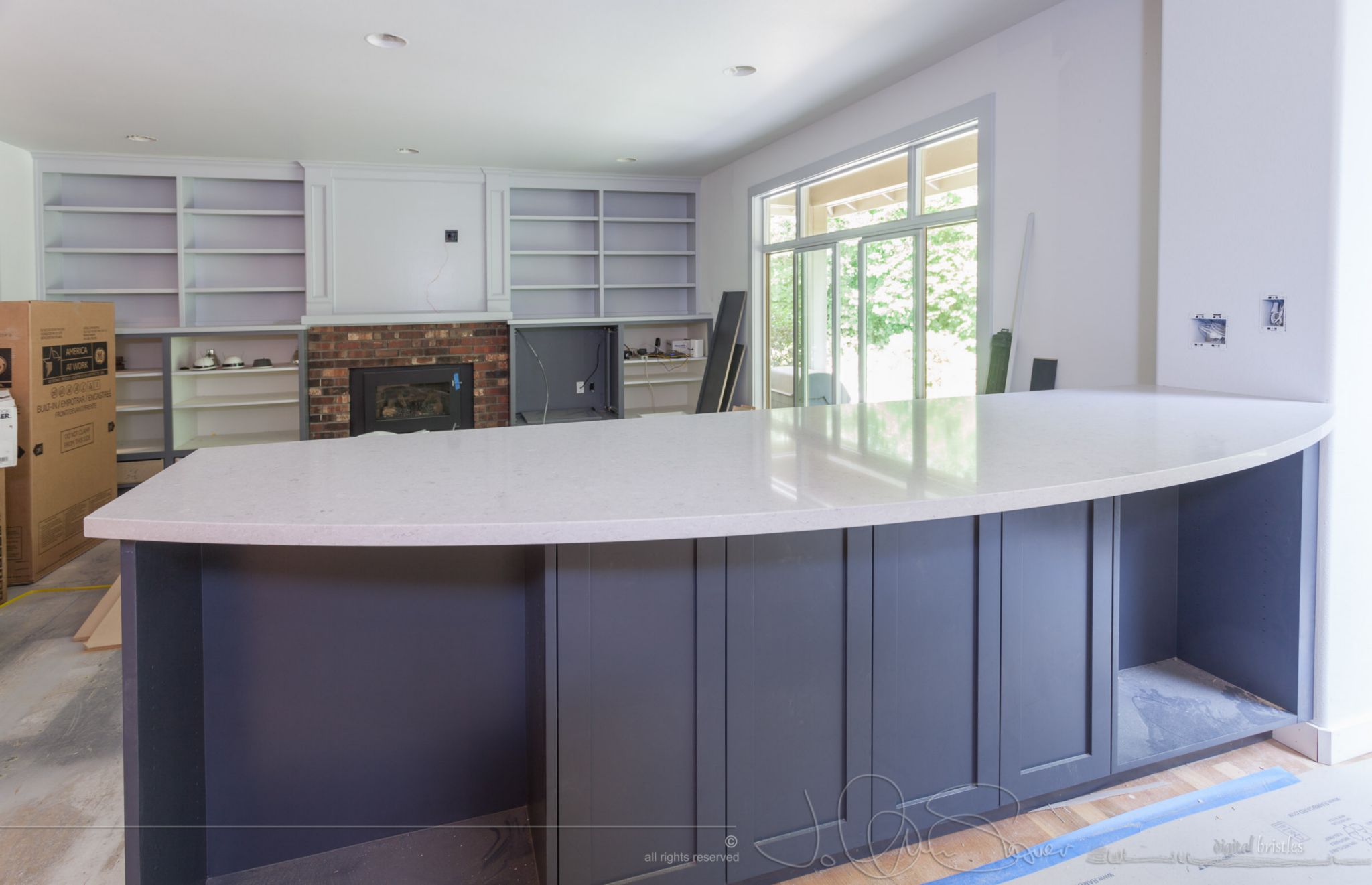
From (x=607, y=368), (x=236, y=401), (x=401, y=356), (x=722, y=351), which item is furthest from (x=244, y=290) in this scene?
(x=722, y=351)

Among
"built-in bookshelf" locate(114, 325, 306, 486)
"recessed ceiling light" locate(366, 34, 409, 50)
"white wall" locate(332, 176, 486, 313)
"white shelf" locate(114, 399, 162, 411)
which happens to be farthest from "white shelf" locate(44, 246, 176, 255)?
"recessed ceiling light" locate(366, 34, 409, 50)

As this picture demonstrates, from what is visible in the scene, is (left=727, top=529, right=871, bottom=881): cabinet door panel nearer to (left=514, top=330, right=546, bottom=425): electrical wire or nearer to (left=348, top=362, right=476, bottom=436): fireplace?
(left=348, top=362, right=476, bottom=436): fireplace

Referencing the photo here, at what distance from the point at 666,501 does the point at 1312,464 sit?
1941mm

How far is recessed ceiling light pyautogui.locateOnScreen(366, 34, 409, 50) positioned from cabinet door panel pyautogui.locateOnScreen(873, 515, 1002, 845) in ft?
11.3

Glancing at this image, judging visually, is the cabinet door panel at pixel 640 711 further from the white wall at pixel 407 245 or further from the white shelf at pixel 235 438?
the white wall at pixel 407 245

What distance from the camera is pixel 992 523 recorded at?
184 cm

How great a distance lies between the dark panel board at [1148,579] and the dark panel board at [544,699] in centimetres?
186

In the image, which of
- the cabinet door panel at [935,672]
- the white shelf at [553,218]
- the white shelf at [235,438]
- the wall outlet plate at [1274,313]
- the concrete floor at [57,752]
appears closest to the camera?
the cabinet door panel at [935,672]

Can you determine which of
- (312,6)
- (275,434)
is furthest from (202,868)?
(275,434)

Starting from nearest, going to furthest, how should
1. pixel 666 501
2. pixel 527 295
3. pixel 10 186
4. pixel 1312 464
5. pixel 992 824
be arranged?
pixel 666 501 → pixel 992 824 → pixel 1312 464 → pixel 10 186 → pixel 527 295

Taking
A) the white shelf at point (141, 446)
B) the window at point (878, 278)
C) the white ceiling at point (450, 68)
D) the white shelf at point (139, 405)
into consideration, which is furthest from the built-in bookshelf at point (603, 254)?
the white shelf at point (141, 446)

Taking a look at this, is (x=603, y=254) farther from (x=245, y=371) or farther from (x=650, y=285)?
(x=245, y=371)

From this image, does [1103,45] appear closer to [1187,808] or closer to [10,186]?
[1187,808]

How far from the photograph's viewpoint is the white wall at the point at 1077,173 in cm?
334
